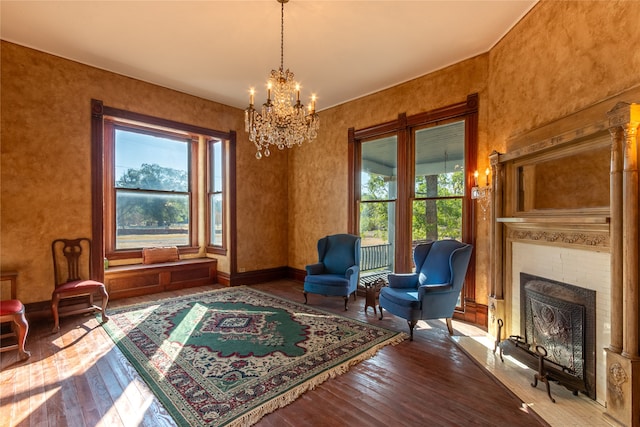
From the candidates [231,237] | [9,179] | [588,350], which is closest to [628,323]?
[588,350]

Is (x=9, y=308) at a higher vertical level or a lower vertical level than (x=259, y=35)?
lower

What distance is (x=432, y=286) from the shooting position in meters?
3.24

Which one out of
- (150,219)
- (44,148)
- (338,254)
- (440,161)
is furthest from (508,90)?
(150,219)

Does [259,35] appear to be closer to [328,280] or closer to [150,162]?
[328,280]

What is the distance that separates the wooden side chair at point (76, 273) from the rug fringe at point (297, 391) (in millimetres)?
2837

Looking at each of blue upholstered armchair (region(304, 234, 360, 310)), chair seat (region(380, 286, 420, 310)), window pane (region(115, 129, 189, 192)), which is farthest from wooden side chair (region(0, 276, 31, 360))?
chair seat (region(380, 286, 420, 310))

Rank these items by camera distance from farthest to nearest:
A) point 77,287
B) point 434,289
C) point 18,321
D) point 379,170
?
point 379,170 → point 77,287 → point 434,289 → point 18,321

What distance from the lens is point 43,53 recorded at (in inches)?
148

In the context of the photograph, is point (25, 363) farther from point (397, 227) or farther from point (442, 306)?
point (397, 227)

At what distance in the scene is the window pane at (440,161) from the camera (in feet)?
13.3

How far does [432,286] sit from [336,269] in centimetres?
179

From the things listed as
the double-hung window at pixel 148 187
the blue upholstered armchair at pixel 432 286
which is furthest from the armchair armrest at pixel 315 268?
the double-hung window at pixel 148 187

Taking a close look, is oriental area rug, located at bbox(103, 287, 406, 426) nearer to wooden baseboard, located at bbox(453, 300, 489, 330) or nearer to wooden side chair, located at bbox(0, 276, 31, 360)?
wooden side chair, located at bbox(0, 276, 31, 360)

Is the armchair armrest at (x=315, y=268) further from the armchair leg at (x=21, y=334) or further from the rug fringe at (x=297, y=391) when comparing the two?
the armchair leg at (x=21, y=334)
